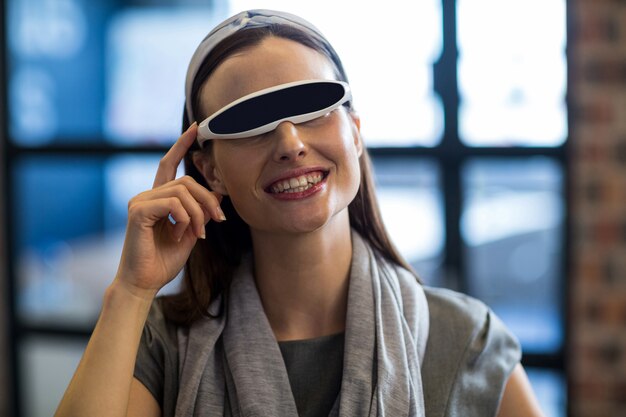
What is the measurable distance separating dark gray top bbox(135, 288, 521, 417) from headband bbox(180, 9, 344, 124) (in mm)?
501

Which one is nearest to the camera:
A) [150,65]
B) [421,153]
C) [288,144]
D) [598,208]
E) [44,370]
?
[288,144]

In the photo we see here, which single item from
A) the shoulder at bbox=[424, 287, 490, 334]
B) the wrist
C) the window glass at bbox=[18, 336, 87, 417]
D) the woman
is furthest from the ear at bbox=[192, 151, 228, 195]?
the window glass at bbox=[18, 336, 87, 417]

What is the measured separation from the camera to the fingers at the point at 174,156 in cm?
133

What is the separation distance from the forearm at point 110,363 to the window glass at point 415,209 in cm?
165

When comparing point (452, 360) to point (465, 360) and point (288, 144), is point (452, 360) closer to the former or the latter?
point (465, 360)

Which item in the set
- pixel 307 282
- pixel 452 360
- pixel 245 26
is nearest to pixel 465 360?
Result: pixel 452 360

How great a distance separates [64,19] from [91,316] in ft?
4.48

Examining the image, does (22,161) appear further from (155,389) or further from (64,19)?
(155,389)

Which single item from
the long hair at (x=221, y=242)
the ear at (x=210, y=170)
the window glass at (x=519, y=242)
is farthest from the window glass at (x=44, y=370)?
the ear at (x=210, y=170)

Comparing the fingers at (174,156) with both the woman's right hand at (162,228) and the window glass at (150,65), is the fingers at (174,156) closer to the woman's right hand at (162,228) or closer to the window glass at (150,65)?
the woman's right hand at (162,228)

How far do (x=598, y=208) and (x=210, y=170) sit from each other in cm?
161

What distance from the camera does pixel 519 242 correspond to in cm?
272

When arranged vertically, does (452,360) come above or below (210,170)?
below

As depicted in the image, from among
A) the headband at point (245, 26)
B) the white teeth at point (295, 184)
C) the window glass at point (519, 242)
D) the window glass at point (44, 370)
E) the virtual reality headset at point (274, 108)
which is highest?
the headband at point (245, 26)
